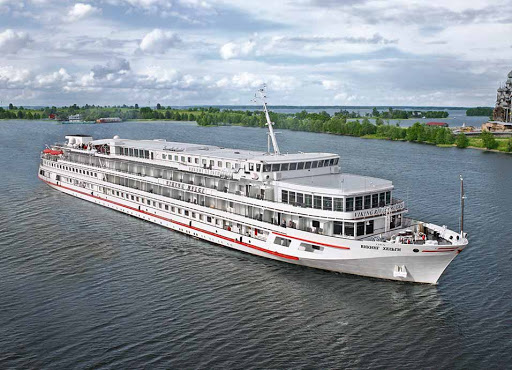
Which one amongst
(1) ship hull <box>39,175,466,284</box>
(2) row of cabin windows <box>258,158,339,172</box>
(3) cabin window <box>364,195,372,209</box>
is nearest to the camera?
(1) ship hull <box>39,175,466,284</box>

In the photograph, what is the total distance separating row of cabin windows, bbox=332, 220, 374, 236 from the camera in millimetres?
36031

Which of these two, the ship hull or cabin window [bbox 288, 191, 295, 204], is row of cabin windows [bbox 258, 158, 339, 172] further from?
the ship hull

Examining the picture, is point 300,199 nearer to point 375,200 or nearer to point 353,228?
point 353,228

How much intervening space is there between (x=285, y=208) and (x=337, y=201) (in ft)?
14.5

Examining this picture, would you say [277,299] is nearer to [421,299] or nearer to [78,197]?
[421,299]

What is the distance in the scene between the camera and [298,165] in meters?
43.1

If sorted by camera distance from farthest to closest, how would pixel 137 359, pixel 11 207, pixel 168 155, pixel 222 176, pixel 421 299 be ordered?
pixel 11 207 → pixel 168 155 → pixel 222 176 → pixel 421 299 → pixel 137 359

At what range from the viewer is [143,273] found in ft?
125

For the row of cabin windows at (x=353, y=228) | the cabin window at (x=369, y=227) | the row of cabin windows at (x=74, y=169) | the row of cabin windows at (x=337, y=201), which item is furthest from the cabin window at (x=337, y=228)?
the row of cabin windows at (x=74, y=169)

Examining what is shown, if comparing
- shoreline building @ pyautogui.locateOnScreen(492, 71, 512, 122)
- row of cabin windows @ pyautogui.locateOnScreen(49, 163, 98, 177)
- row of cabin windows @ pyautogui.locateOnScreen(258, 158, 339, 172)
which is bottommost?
row of cabin windows @ pyautogui.locateOnScreen(49, 163, 98, 177)

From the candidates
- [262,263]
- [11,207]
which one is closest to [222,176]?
[262,263]

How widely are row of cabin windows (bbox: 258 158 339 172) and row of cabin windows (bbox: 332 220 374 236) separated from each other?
7.94m

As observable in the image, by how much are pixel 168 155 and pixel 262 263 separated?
1805 cm

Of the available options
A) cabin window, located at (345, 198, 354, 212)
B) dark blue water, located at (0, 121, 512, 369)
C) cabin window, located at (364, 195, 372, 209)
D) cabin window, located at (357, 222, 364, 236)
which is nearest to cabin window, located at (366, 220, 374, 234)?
cabin window, located at (357, 222, 364, 236)
